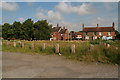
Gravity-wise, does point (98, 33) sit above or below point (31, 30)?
below

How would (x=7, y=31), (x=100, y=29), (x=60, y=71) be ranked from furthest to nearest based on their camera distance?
(x=100, y=29), (x=7, y=31), (x=60, y=71)

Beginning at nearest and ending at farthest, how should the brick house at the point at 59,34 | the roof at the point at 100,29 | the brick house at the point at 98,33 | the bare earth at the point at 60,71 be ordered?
the bare earth at the point at 60,71
the brick house at the point at 98,33
the roof at the point at 100,29
the brick house at the point at 59,34

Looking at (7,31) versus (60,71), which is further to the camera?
(7,31)

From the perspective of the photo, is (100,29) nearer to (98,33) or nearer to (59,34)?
(98,33)

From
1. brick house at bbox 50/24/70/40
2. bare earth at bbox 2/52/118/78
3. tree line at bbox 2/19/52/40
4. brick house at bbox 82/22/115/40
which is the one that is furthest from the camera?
brick house at bbox 50/24/70/40

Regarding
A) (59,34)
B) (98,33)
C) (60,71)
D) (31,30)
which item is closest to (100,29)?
(98,33)

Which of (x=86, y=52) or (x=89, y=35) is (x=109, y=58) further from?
(x=89, y=35)

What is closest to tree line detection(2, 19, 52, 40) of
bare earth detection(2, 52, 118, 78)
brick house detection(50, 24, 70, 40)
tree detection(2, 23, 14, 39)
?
tree detection(2, 23, 14, 39)

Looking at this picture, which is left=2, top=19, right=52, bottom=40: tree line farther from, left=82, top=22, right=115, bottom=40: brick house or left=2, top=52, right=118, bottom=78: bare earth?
left=2, top=52, right=118, bottom=78: bare earth

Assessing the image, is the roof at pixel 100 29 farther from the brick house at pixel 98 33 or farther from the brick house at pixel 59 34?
the brick house at pixel 59 34

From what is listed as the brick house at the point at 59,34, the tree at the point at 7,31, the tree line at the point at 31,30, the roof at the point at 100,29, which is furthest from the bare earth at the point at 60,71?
the brick house at the point at 59,34

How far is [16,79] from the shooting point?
454cm

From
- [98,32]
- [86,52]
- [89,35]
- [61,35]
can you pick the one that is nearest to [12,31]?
[61,35]

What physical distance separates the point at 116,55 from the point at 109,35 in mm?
53908
